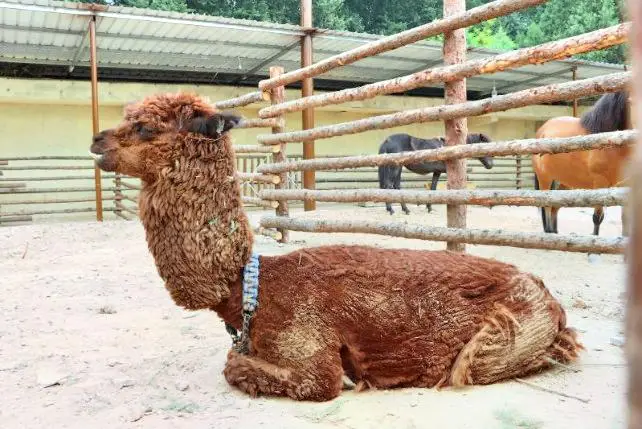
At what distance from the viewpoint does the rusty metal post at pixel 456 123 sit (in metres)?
4.45

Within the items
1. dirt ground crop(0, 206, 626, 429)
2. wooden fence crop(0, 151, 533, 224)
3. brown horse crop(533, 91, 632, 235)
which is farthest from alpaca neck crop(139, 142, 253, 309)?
wooden fence crop(0, 151, 533, 224)

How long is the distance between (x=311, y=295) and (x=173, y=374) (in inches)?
34.6

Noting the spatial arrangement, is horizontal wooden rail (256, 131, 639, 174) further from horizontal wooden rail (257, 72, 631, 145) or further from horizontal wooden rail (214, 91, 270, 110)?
horizontal wooden rail (214, 91, 270, 110)

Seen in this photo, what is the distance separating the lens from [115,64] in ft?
41.2

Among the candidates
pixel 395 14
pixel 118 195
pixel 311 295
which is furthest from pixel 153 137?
pixel 395 14

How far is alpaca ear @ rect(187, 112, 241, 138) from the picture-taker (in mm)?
2521

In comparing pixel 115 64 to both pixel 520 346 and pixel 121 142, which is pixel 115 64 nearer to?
pixel 121 142

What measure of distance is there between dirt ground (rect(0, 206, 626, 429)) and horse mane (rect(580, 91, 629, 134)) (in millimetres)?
1379

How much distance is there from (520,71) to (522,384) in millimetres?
13080

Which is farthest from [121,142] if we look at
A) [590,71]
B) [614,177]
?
[590,71]

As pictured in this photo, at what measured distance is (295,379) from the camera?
2348 millimetres

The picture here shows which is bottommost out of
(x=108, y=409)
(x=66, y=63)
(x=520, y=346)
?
(x=108, y=409)

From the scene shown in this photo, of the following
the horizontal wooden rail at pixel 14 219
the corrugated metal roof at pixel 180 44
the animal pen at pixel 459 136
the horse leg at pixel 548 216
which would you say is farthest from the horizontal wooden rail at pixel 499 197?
the horizontal wooden rail at pixel 14 219

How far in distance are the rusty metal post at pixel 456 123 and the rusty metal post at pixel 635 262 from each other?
13.6 feet
